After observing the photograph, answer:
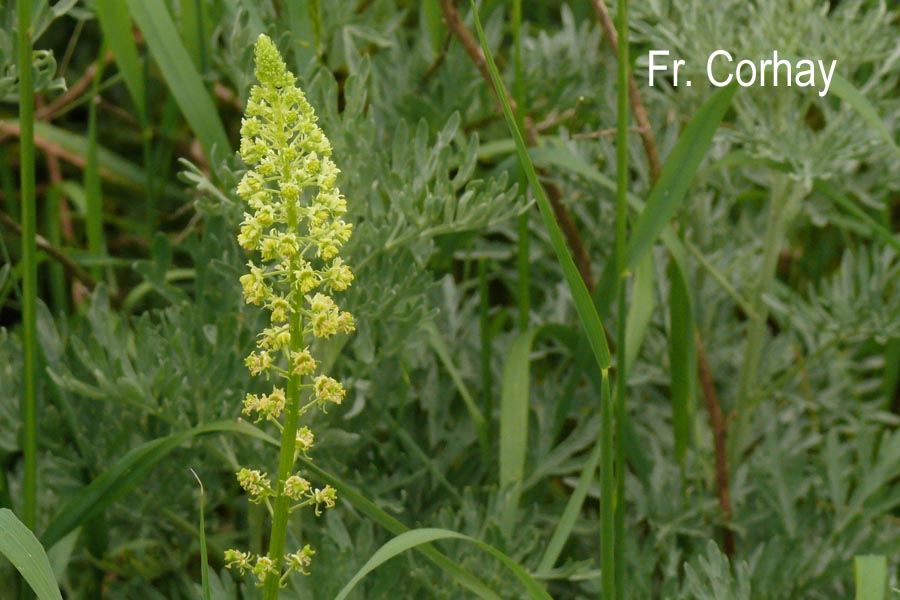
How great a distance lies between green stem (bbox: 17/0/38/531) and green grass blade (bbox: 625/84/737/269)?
0.86m

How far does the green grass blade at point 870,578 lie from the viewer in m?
1.48

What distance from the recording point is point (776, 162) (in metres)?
2.17

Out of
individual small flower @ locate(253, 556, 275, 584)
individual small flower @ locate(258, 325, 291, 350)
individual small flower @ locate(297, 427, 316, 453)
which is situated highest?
individual small flower @ locate(258, 325, 291, 350)

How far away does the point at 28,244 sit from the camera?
1.68 meters

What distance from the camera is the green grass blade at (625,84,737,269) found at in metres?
1.73

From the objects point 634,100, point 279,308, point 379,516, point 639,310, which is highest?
point 634,100

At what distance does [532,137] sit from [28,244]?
1.00 metres

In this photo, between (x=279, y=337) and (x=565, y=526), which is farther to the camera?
(x=565, y=526)

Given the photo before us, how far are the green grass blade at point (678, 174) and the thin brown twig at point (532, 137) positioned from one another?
50 cm

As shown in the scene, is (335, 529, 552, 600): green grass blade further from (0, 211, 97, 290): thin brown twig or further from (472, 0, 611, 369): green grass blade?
(0, 211, 97, 290): thin brown twig

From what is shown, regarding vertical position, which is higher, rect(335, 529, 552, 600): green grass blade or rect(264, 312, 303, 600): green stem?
rect(264, 312, 303, 600): green stem

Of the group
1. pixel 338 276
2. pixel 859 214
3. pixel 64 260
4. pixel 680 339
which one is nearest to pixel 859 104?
pixel 859 214

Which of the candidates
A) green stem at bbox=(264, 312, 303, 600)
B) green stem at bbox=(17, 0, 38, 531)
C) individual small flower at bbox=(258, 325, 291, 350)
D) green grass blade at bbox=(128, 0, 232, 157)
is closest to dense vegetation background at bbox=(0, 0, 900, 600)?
green grass blade at bbox=(128, 0, 232, 157)

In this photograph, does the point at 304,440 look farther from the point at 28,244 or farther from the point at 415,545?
the point at 28,244
